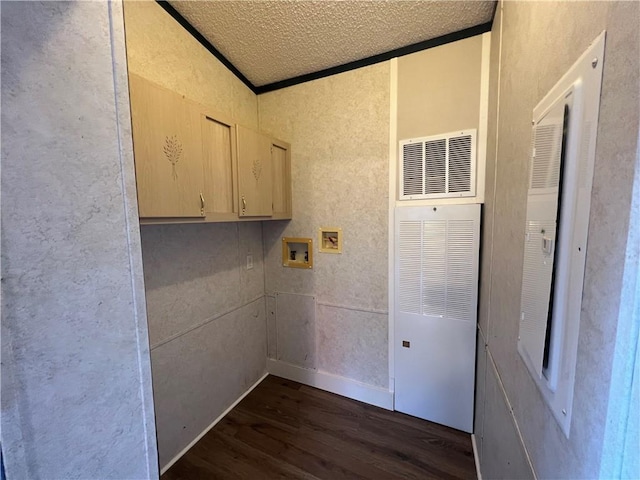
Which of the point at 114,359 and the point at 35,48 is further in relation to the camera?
the point at 114,359

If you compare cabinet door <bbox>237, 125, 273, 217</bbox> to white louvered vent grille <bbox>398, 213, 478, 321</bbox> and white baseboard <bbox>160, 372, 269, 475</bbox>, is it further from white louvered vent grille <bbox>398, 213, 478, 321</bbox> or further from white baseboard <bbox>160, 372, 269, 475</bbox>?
white baseboard <bbox>160, 372, 269, 475</bbox>

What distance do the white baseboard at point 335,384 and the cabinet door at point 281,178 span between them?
1535 mm

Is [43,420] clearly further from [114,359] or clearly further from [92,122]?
[92,122]

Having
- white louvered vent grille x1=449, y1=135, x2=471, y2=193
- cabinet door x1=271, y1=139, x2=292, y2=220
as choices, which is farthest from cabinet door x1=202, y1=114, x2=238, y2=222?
white louvered vent grille x1=449, y1=135, x2=471, y2=193

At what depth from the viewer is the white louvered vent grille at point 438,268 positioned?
5.58 feet

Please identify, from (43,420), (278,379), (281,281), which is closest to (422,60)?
(281,281)

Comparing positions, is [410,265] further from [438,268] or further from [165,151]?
[165,151]

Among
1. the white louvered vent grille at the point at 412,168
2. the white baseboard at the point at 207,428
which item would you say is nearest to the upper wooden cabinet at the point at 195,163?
the white louvered vent grille at the point at 412,168

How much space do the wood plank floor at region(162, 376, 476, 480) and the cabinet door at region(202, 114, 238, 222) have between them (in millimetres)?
1659

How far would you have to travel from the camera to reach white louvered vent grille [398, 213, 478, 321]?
5.58 ft

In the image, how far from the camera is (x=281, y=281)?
245 centimetres

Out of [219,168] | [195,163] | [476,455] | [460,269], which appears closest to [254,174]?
[219,168]

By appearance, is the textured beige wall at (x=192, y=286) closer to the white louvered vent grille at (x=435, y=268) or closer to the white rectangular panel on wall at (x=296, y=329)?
the white rectangular panel on wall at (x=296, y=329)

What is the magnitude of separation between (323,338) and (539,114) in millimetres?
2146
